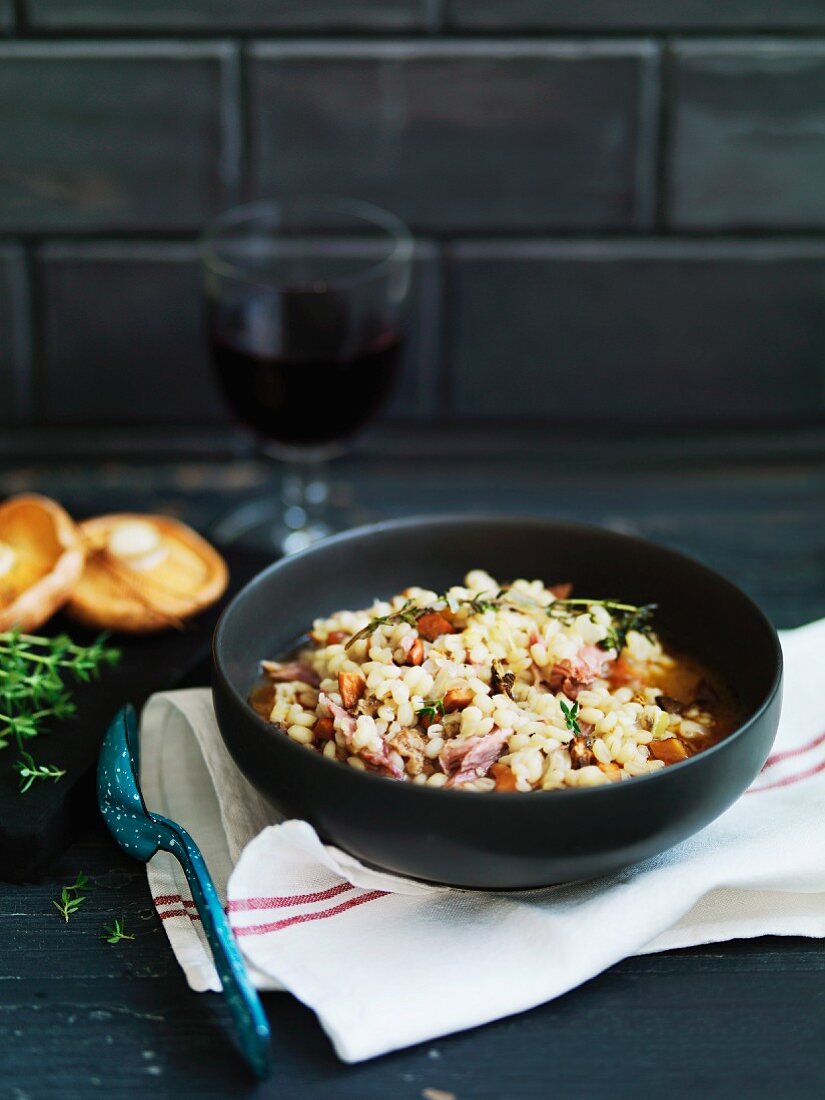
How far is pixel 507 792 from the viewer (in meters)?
0.87

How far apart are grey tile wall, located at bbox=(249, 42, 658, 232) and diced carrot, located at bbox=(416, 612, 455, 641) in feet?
2.74

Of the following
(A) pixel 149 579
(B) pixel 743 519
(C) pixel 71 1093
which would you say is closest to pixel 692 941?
(C) pixel 71 1093

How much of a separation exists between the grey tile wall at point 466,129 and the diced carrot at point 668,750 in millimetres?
974

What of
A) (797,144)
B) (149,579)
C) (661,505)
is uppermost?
(797,144)

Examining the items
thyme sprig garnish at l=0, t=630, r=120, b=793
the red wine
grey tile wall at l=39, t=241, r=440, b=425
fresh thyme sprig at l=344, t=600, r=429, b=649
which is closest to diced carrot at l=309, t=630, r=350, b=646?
fresh thyme sprig at l=344, t=600, r=429, b=649

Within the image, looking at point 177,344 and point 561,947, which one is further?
point 177,344

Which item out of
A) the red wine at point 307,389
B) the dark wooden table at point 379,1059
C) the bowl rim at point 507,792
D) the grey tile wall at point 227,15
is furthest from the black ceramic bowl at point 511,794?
the grey tile wall at point 227,15

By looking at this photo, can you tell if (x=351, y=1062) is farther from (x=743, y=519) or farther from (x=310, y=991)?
(x=743, y=519)

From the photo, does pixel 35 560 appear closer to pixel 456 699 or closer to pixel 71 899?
pixel 71 899

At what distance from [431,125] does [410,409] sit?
37 centimetres

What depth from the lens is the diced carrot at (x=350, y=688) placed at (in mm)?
989

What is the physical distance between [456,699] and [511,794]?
0.40ft

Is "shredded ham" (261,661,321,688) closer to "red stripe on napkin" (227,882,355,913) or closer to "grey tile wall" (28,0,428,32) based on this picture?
"red stripe on napkin" (227,882,355,913)

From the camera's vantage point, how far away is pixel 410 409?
73.2 inches
